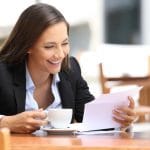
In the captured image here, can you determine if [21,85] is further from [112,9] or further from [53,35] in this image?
[112,9]

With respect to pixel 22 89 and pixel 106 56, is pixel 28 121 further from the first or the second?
pixel 106 56

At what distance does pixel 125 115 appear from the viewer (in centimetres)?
217

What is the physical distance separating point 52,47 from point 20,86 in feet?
0.67

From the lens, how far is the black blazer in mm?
2297

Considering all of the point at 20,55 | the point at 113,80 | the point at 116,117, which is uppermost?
the point at 20,55

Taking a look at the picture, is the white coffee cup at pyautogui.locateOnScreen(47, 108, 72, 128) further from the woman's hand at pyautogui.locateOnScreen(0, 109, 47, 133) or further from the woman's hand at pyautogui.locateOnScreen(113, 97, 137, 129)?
the woman's hand at pyautogui.locateOnScreen(113, 97, 137, 129)

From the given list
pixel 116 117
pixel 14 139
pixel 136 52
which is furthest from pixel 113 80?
pixel 14 139

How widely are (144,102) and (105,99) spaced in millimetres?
3041

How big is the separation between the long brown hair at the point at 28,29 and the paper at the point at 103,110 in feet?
1.23

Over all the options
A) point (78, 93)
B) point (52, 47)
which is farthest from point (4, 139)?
point (78, 93)

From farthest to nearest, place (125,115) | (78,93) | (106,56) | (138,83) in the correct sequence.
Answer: (106,56) < (138,83) < (78,93) < (125,115)

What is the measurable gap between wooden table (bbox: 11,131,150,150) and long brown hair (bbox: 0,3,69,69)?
0.42 m

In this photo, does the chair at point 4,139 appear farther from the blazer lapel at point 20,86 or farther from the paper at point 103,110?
the blazer lapel at point 20,86

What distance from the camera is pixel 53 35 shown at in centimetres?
223
